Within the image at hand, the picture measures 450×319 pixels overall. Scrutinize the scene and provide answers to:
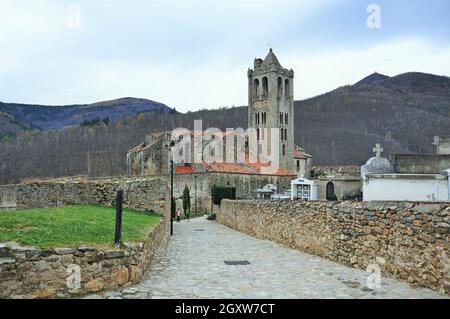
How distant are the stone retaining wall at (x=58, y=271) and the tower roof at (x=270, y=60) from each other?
210 ft

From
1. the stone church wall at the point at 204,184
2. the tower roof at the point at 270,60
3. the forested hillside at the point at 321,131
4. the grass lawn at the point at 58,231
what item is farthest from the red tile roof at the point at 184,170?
the grass lawn at the point at 58,231

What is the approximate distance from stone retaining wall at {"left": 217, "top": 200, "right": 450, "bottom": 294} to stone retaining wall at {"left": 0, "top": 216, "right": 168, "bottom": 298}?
478cm

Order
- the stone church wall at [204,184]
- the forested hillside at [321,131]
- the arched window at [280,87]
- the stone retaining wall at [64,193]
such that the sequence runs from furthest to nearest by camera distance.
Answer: the forested hillside at [321,131], the arched window at [280,87], the stone church wall at [204,184], the stone retaining wall at [64,193]

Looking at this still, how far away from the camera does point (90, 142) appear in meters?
95.6

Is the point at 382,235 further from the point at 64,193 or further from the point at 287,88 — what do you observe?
the point at 287,88

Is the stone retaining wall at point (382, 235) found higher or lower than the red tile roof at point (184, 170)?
lower

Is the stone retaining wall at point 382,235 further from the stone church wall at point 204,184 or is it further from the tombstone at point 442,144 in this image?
the stone church wall at point 204,184

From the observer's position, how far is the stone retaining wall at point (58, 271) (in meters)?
5.66

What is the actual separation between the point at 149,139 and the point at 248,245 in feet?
168

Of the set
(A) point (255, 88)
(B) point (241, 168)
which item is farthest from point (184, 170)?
(A) point (255, 88)

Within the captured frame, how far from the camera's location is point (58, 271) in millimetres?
5969

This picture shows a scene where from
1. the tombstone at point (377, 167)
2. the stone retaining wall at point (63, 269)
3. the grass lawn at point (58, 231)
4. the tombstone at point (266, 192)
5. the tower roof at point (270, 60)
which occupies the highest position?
the tower roof at point (270, 60)

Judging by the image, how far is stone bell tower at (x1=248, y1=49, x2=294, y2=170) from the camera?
67.5 metres

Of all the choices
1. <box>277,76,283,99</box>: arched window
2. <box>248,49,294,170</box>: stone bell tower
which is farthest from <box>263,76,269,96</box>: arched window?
<box>277,76,283,99</box>: arched window
